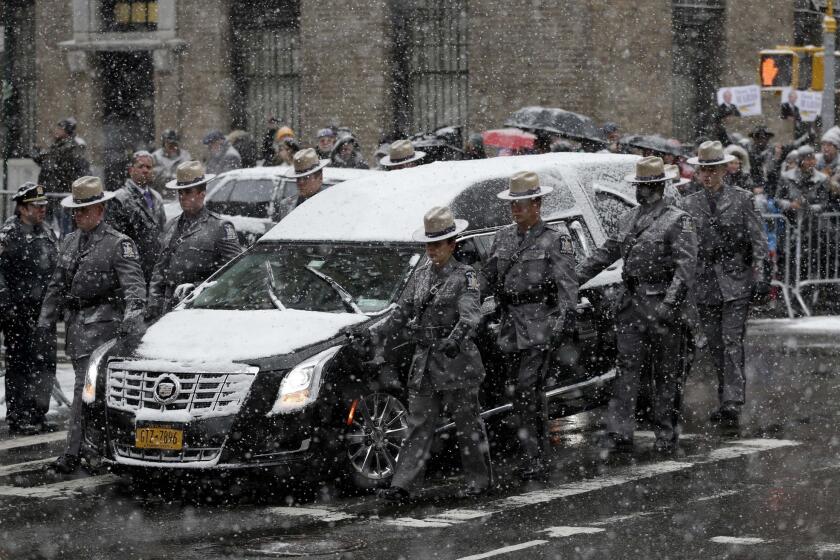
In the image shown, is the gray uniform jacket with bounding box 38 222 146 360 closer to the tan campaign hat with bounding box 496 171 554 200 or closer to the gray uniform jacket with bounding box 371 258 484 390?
the gray uniform jacket with bounding box 371 258 484 390

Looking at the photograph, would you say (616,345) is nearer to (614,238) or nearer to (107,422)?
(614,238)

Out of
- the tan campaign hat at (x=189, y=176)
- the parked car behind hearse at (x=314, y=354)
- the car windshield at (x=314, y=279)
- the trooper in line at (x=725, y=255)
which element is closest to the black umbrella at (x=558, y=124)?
the trooper in line at (x=725, y=255)

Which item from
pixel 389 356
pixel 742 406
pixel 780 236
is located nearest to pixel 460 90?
pixel 780 236

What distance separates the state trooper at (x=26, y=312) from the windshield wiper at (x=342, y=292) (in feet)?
10.0

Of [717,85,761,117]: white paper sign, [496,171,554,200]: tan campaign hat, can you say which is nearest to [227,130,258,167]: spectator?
[717,85,761,117]: white paper sign

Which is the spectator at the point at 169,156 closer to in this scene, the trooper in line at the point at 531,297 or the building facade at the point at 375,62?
the building facade at the point at 375,62

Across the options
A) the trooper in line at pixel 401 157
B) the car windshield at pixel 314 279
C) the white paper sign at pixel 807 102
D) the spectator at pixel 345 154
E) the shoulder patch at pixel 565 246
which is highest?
the white paper sign at pixel 807 102

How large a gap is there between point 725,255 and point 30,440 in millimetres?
5256

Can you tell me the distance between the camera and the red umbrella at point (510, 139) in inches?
808

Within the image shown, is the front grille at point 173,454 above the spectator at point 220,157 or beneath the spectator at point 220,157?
beneath

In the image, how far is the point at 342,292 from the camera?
9.97 metres

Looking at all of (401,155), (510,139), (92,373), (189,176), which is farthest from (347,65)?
(92,373)

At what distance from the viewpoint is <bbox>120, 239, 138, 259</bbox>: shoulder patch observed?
35.4 ft

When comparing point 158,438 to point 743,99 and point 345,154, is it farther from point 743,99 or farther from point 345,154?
point 743,99
